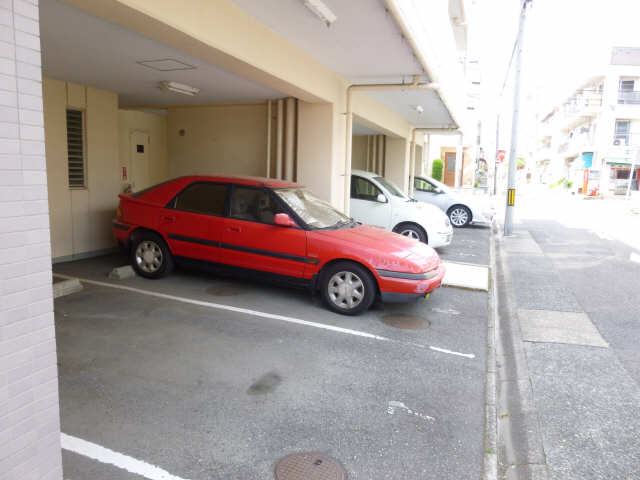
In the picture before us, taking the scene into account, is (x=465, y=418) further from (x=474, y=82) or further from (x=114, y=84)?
(x=474, y=82)

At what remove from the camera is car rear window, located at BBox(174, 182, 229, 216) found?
693cm

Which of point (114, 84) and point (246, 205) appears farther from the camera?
point (114, 84)

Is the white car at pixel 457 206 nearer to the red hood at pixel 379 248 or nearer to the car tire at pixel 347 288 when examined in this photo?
Answer: the red hood at pixel 379 248

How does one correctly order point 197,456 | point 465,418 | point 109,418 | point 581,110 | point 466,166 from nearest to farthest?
point 197,456 → point 109,418 → point 465,418 → point 581,110 → point 466,166

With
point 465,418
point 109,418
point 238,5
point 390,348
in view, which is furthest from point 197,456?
point 238,5

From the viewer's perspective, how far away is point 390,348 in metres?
5.23

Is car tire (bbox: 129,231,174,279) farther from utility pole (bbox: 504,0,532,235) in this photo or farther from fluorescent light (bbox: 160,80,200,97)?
utility pole (bbox: 504,0,532,235)

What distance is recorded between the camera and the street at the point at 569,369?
11.4 feet

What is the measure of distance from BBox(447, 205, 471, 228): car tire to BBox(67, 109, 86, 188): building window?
37.4 feet

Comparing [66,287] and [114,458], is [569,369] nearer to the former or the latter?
[114,458]

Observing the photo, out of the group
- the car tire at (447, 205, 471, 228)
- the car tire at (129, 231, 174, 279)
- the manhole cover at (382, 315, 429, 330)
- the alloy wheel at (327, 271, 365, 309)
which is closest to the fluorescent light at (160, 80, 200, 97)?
the car tire at (129, 231, 174, 279)

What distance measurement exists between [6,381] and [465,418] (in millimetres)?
3094

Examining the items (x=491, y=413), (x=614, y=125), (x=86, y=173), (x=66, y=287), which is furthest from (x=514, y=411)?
(x=614, y=125)

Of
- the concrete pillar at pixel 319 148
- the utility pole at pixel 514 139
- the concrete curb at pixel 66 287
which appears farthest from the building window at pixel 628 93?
the concrete curb at pixel 66 287
